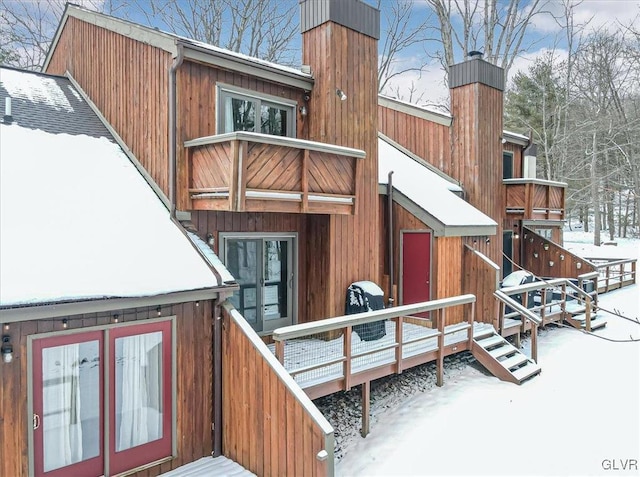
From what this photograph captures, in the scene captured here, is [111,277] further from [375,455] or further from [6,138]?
[375,455]

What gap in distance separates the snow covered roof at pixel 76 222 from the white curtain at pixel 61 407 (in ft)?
2.26

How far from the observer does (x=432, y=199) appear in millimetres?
10633

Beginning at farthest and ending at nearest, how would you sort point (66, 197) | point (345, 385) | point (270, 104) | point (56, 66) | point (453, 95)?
point (453, 95)
point (56, 66)
point (270, 104)
point (345, 385)
point (66, 197)

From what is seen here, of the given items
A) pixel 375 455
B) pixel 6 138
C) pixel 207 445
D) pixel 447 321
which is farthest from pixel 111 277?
pixel 447 321

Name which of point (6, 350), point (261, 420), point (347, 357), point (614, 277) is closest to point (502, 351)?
point (347, 357)

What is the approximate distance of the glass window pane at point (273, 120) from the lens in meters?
8.00

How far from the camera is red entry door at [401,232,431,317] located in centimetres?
990

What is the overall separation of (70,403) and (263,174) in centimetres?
356

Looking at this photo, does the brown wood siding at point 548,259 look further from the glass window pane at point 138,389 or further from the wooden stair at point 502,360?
the glass window pane at point 138,389

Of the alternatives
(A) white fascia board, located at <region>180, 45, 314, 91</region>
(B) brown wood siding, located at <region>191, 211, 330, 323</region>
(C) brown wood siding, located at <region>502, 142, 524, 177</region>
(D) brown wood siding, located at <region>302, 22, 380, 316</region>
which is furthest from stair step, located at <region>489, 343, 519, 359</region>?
(C) brown wood siding, located at <region>502, 142, 524, 177</region>

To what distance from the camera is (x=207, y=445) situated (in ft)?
19.6

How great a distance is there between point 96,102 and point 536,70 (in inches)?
1124

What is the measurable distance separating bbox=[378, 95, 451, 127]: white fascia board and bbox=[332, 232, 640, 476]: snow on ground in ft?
22.0

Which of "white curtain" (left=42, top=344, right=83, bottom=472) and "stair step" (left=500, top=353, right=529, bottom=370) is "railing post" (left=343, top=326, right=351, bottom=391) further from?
"stair step" (left=500, top=353, right=529, bottom=370)
